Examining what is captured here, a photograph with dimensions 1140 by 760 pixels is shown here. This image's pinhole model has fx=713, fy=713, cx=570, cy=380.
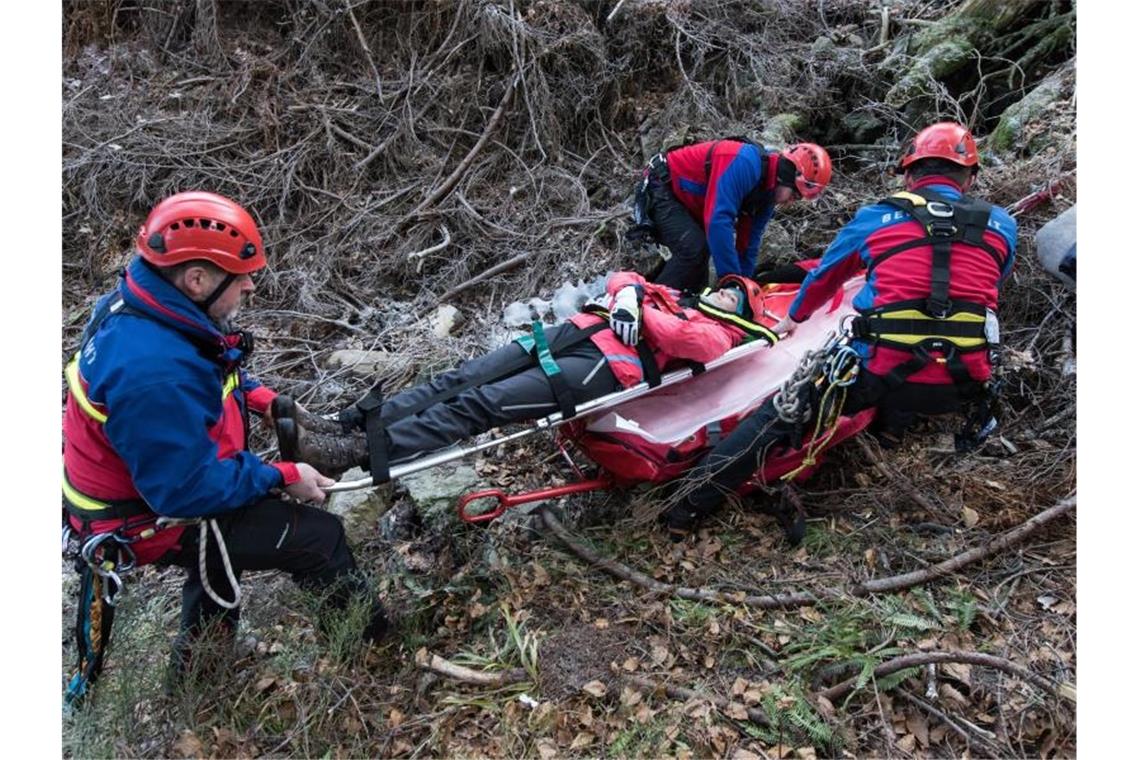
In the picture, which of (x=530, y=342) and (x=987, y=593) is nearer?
(x=987, y=593)

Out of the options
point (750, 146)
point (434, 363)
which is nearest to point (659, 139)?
point (750, 146)

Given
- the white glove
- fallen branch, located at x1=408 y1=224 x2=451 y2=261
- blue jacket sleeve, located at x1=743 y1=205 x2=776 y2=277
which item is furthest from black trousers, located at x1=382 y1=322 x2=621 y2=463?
fallen branch, located at x1=408 y1=224 x2=451 y2=261

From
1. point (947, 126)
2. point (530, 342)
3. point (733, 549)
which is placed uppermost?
point (947, 126)

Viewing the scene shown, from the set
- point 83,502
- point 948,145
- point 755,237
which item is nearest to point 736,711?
point 83,502

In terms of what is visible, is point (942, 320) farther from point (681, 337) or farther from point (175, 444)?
point (175, 444)

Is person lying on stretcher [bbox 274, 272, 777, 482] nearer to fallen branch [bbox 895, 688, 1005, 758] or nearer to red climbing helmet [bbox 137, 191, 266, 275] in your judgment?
red climbing helmet [bbox 137, 191, 266, 275]

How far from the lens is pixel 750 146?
513 cm

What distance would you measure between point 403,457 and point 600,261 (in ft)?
11.2

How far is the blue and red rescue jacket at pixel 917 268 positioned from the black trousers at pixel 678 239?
6.13ft

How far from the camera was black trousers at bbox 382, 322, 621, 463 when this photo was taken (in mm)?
3484

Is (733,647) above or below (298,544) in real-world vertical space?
below

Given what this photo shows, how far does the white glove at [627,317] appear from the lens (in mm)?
3775

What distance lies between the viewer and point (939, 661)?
2895 millimetres

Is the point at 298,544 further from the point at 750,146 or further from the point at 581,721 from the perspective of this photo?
the point at 750,146
